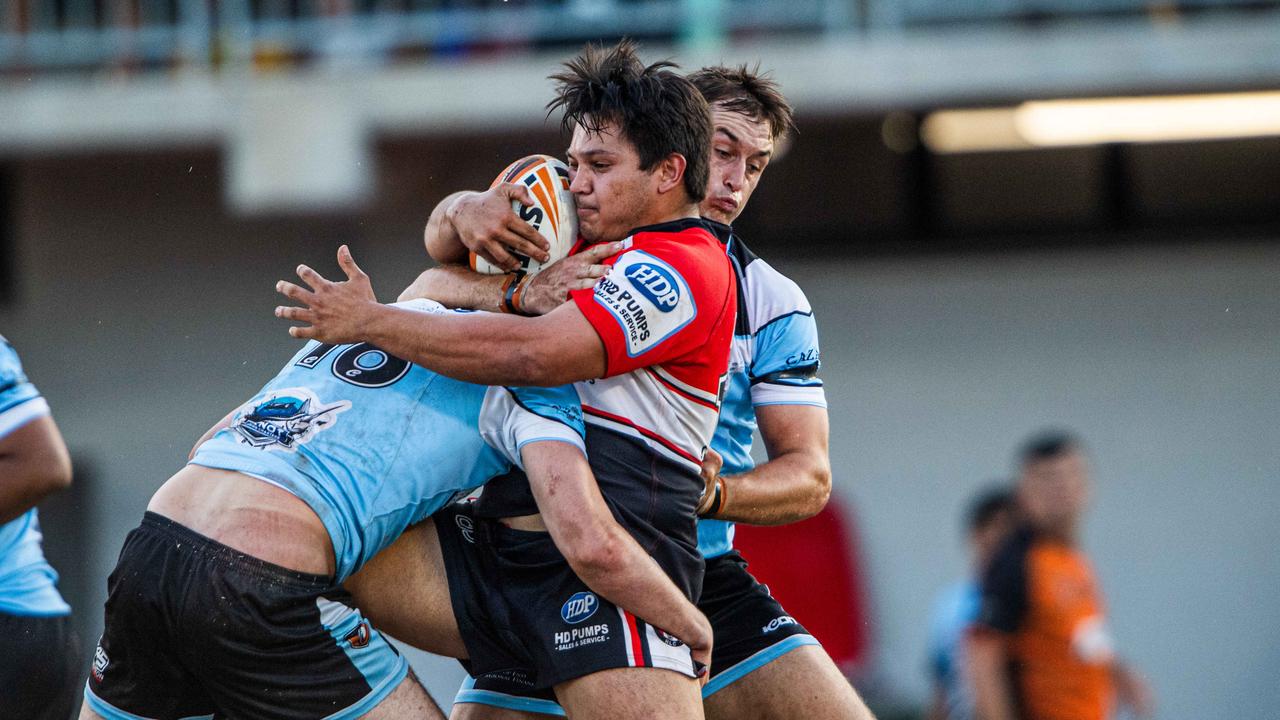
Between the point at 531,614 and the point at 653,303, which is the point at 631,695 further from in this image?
the point at 653,303

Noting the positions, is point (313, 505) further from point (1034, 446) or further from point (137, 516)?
point (137, 516)

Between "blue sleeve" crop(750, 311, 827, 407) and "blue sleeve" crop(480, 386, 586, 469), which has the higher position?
"blue sleeve" crop(480, 386, 586, 469)

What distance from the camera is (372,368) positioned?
10.6ft

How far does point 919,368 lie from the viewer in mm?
9883

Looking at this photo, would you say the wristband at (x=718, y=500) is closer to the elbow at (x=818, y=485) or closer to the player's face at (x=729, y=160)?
the elbow at (x=818, y=485)

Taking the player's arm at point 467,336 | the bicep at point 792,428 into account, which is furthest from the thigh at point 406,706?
the bicep at point 792,428

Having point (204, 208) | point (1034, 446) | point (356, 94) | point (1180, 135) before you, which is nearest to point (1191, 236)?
point (1180, 135)

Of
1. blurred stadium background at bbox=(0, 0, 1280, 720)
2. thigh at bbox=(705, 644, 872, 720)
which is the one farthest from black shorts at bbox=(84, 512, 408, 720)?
blurred stadium background at bbox=(0, 0, 1280, 720)

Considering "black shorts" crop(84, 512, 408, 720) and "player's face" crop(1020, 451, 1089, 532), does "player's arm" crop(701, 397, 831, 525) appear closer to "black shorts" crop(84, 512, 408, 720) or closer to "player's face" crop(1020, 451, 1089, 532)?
"black shorts" crop(84, 512, 408, 720)

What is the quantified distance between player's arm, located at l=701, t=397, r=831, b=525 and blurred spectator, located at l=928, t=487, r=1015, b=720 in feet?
12.0

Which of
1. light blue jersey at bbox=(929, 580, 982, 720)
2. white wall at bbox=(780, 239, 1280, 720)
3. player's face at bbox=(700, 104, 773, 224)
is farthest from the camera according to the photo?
white wall at bbox=(780, 239, 1280, 720)

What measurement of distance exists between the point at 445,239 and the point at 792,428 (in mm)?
1056

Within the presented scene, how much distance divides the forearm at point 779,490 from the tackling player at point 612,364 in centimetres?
34

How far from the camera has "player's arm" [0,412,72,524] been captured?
4.16m
